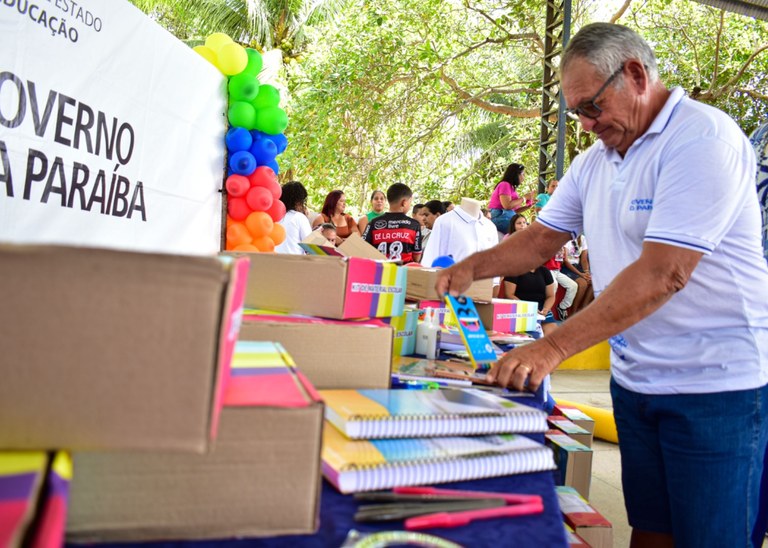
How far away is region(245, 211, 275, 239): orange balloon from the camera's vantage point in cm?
398

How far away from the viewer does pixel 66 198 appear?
2.48 metres

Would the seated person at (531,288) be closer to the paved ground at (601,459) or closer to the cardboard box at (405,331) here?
the paved ground at (601,459)

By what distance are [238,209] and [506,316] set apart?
2.35 metres

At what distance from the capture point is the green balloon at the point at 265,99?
4035mm

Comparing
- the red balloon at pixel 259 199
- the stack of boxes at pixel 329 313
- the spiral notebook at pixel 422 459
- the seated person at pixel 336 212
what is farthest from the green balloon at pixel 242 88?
the spiral notebook at pixel 422 459

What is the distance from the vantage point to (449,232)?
4.55m

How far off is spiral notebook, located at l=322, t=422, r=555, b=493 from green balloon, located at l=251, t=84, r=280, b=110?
3.51m

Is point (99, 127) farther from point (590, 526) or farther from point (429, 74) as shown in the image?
point (429, 74)

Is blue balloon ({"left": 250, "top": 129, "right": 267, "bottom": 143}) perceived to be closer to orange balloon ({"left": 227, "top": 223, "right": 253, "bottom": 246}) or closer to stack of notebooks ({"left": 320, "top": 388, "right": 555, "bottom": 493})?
orange balloon ({"left": 227, "top": 223, "right": 253, "bottom": 246})

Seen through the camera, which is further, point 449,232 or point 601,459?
point 449,232

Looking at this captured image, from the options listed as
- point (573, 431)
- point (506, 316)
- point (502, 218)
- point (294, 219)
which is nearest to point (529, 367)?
point (506, 316)

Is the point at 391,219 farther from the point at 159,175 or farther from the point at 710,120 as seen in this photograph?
the point at 710,120

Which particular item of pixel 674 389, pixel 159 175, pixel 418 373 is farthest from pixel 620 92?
pixel 159 175

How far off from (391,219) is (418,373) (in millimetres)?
4207
